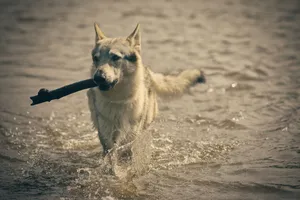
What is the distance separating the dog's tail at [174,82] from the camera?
635 cm

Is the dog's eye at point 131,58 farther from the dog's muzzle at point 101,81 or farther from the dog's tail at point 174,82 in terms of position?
the dog's tail at point 174,82

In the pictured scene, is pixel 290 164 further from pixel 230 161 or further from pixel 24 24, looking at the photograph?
pixel 24 24

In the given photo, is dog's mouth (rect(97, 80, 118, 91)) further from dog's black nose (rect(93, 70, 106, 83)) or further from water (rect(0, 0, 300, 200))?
water (rect(0, 0, 300, 200))

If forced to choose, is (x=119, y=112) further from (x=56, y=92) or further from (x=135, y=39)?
(x=135, y=39)

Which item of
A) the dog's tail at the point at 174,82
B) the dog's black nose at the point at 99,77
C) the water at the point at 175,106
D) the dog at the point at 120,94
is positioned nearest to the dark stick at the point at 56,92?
the dog at the point at 120,94

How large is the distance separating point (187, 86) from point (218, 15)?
6280 mm

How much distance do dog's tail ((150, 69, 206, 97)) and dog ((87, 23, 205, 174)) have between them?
0.38 meters

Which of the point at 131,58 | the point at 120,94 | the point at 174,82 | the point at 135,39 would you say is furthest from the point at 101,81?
the point at 174,82

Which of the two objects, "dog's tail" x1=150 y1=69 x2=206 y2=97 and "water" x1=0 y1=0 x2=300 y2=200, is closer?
"water" x1=0 y1=0 x2=300 y2=200

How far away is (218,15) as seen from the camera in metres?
12.4

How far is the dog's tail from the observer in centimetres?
635

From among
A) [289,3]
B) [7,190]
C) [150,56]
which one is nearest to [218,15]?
[289,3]

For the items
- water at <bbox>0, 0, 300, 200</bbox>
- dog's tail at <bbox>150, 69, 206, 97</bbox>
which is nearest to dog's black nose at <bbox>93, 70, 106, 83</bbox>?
water at <bbox>0, 0, 300, 200</bbox>

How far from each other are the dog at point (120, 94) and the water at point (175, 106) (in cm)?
53
